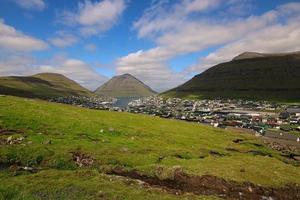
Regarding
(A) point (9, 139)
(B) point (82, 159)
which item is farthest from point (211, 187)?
(A) point (9, 139)

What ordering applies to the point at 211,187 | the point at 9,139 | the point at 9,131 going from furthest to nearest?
the point at 9,131 < the point at 9,139 < the point at 211,187

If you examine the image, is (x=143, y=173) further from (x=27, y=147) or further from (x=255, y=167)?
(x=255, y=167)

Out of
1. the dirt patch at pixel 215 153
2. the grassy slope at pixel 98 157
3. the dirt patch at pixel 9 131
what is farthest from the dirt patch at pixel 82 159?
the dirt patch at pixel 215 153

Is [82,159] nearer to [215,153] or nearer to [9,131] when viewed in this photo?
[9,131]

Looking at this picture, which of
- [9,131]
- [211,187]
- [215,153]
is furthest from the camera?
[215,153]

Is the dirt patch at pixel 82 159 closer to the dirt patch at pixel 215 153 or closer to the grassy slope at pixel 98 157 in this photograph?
the grassy slope at pixel 98 157
